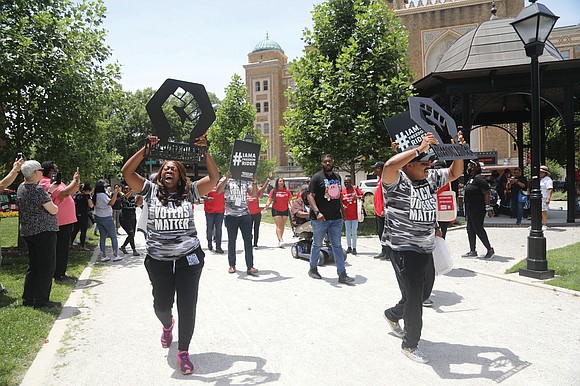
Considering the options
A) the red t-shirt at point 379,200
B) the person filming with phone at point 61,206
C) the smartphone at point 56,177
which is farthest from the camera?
the red t-shirt at point 379,200

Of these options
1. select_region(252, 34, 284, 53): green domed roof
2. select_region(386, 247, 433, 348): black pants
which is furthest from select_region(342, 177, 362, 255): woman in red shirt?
select_region(252, 34, 284, 53): green domed roof

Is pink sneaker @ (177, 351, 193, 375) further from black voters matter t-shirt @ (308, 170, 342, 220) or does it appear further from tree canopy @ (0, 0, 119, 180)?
tree canopy @ (0, 0, 119, 180)

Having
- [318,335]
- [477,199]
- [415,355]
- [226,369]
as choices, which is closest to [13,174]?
[226,369]

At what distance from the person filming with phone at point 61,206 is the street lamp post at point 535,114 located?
7.21 meters

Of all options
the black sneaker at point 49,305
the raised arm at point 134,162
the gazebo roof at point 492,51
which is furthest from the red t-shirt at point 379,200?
the gazebo roof at point 492,51

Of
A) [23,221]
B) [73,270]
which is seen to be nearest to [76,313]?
[23,221]

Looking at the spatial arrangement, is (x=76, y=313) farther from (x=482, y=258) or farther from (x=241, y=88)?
(x=241, y=88)

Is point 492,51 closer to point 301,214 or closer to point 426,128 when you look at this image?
point 301,214

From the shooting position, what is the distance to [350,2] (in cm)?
1669

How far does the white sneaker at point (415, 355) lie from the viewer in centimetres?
388

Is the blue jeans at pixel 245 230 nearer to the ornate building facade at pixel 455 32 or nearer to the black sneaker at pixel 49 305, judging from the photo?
the black sneaker at pixel 49 305

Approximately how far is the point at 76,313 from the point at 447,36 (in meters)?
50.0

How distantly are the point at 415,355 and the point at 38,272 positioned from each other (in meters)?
4.91

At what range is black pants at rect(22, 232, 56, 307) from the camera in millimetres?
5852
